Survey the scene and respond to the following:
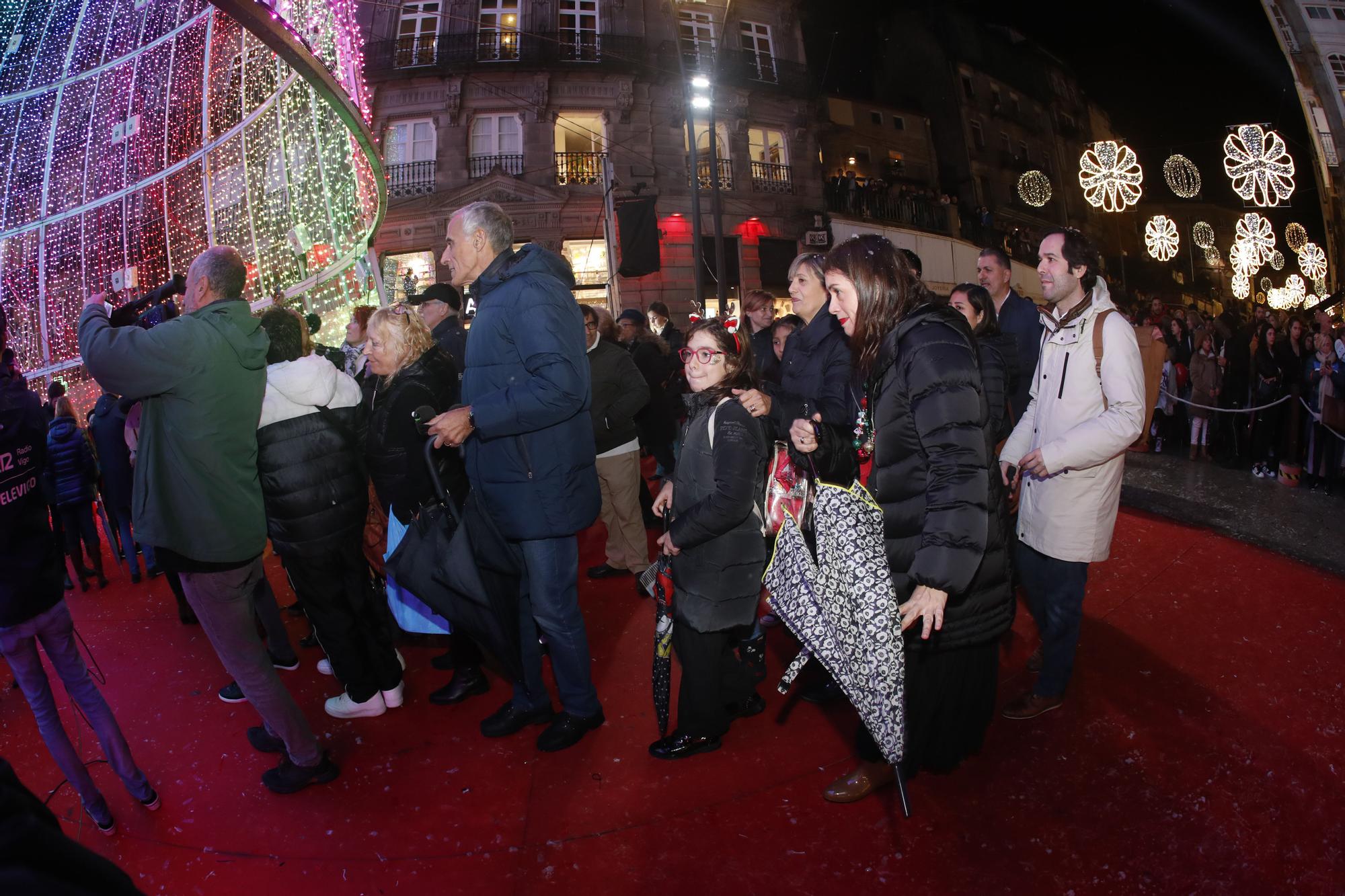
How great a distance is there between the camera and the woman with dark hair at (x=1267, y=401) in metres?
8.40

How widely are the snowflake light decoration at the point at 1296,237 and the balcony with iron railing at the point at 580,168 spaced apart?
20739 mm

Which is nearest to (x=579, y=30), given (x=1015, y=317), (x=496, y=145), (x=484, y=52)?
(x=484, y=52)

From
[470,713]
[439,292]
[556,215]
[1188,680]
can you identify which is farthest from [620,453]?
[556,215]

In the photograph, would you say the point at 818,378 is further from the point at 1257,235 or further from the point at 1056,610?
the point at 1257,235

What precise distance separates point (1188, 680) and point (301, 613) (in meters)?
5.60

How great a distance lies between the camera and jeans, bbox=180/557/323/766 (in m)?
2.81

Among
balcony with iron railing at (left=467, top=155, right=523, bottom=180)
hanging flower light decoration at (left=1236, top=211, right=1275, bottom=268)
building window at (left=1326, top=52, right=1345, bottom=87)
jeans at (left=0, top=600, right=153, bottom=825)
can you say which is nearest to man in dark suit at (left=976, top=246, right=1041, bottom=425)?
jeans at (left=0, top=600, right=153, bottom=825)

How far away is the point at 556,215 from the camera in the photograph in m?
20.1

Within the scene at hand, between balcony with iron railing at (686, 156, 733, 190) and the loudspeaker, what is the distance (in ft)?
12.2

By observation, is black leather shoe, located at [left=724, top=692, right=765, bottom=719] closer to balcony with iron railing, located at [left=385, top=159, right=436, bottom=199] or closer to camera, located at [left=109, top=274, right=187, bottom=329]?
camera, located at [left=109, top=274, right=187, bottom=329]

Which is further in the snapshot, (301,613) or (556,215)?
(556,215)

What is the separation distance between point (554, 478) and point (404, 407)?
0.91m

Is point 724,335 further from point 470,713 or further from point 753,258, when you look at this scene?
point 753,258

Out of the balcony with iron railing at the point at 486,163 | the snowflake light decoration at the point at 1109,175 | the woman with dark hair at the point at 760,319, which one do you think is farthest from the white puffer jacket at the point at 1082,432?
the balcony with iron railing at the point at 486,163
